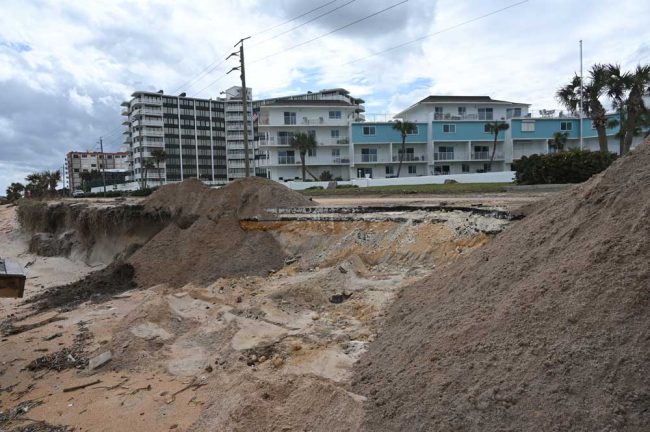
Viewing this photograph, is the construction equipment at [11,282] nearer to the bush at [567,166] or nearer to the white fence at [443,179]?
the bush at [567,166]

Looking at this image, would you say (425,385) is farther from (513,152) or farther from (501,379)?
(513,152)

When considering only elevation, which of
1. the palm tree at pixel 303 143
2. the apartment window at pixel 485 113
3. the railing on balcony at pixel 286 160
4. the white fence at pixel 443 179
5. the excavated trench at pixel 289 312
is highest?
the apartment window at pixel 485 113

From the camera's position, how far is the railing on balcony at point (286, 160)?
6306cm

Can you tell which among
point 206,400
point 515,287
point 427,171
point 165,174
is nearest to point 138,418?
point 206,400

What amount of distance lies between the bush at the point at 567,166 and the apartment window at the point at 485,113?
43.2 meters

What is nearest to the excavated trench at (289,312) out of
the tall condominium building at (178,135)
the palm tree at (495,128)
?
the palm tree at (495,128)

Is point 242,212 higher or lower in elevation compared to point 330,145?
lower

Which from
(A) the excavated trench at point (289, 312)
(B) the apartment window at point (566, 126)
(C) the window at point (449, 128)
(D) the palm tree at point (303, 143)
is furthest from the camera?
(C) the window at point (449, 128)

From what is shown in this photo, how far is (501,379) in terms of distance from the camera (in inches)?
152

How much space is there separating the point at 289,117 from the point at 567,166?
157ft

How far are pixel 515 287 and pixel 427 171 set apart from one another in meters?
56.5

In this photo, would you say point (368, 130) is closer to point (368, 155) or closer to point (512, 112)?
point (368, 155)

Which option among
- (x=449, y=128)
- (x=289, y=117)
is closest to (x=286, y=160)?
(x=289, y=117)

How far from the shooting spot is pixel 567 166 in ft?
66.9
